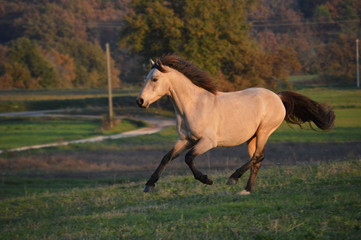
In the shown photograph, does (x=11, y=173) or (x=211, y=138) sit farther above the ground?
(x=211, y=138)

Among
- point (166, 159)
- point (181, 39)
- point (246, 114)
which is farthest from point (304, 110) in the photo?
point (181, 39)

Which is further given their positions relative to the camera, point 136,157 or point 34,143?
point 34,143

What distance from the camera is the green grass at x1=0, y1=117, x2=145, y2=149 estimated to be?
36.0 m

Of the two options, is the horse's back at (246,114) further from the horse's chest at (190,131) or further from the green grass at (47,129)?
the green grass at (47,129)

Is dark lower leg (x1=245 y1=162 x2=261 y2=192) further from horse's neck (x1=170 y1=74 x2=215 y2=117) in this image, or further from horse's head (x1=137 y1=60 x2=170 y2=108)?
horse's head (x1=137 y1=60 x2=170 y2=108)

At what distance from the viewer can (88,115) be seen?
5225cm

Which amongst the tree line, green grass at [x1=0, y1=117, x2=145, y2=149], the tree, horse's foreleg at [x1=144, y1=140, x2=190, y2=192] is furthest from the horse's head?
the tree

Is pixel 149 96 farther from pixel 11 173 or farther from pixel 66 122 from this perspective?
pixel 66 122

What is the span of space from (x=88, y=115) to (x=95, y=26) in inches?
2066

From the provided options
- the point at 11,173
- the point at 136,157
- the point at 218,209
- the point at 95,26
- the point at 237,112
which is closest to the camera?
the point at 218,209

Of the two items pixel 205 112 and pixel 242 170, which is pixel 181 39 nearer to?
pixel 242 170

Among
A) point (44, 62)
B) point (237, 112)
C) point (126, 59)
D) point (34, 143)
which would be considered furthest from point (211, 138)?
point (126, 59)

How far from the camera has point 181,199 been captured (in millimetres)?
10727

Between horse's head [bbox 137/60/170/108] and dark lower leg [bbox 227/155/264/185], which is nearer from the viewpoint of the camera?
horse's head [bbox 137/60/170/108]
